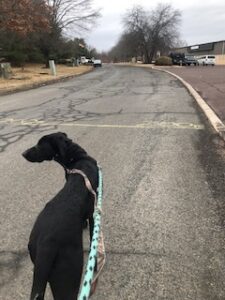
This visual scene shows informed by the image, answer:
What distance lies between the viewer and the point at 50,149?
296cm

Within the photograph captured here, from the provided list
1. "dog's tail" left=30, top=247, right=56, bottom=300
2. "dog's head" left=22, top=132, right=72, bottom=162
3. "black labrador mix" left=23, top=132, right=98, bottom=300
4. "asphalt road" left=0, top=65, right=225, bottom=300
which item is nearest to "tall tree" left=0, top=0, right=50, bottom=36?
"asphalt road" left=0, top=65, right=225, bottom=300

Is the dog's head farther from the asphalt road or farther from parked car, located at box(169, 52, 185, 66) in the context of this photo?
parked car, located at box(169, 52, 185, 66)

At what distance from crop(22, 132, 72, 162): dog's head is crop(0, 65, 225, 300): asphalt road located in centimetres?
113

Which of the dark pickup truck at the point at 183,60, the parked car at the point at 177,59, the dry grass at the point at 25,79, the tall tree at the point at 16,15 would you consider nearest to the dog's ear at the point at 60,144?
the dry grass at the point at 25,79

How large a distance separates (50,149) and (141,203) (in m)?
2.36

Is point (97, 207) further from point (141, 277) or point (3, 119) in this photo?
point (3, 119)

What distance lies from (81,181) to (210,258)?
5.75ft

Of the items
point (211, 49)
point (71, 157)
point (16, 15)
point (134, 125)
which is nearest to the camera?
point (71, 157)

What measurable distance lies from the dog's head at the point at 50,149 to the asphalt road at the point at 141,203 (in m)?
1.13

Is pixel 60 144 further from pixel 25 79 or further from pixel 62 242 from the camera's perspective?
pixel 25 79

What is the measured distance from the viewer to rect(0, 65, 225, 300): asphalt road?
11.3 feet

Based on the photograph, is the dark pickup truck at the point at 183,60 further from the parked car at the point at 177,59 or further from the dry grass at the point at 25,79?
the dry grass at the point at 25,79

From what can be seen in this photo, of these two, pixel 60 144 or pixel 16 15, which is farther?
pixel 16 15

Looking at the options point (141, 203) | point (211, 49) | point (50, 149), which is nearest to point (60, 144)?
point (50, 149)
